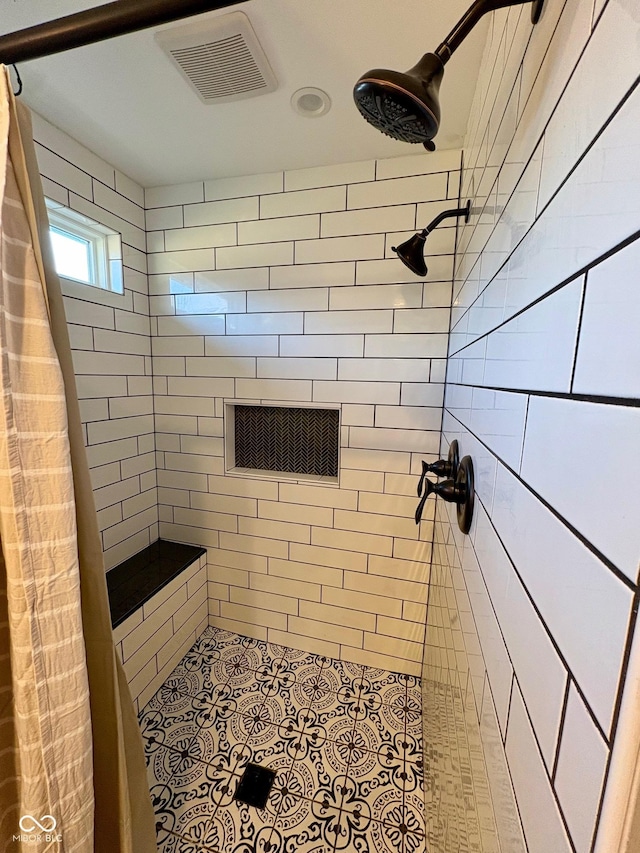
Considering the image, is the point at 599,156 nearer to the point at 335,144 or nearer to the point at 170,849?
the point at 335,144

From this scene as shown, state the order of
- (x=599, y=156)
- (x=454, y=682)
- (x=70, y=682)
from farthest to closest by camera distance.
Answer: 1. (x=454, y=682)
2. (x=70, y=682)
3. (x=599, y=156)

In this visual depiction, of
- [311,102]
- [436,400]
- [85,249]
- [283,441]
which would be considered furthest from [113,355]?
[436,400]

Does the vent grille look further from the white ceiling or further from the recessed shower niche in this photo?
the white ceiling

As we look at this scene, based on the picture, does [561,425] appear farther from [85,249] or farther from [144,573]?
[85,249]

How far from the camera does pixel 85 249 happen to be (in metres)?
1.43

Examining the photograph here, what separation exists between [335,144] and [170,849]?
7.68 feet

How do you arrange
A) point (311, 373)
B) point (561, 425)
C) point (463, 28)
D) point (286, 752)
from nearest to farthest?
1. point (561, 425)
2. point (463, 28)
3. point (286, 752)
4. point (311, 373)

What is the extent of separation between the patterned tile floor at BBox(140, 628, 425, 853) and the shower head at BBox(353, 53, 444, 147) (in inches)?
68.4

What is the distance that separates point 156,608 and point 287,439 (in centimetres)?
91

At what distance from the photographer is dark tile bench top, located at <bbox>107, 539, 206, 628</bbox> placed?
4.39 feet

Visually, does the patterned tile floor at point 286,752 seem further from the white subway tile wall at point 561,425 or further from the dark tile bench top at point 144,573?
the white subway tile wall at point 561,425

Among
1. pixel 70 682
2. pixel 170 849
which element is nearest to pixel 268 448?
pixel 70 682

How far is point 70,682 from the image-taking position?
0.64 meters

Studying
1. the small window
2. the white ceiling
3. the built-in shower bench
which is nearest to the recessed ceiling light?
the white ceiling
